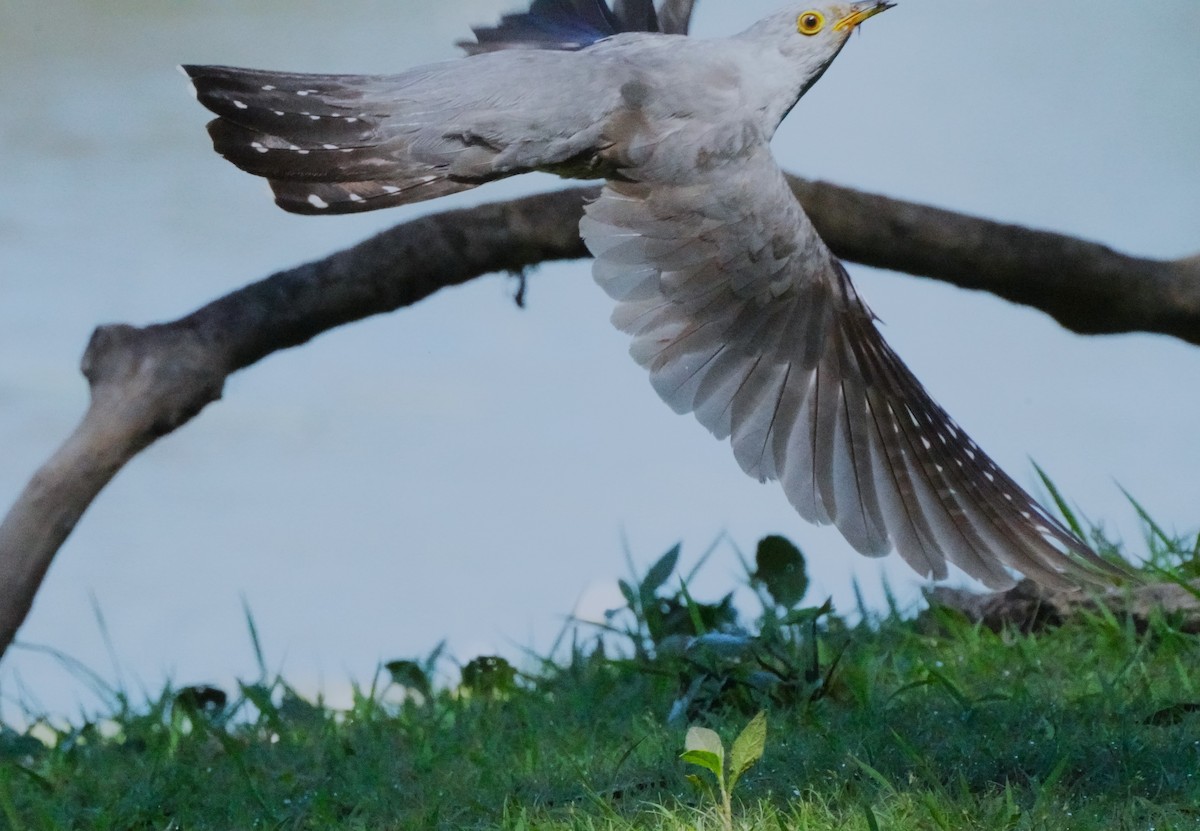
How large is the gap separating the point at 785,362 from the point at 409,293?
1.09 meters

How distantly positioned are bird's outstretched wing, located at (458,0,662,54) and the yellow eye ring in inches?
24.6

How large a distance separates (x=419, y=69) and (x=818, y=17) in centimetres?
77

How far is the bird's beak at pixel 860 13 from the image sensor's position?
2510 mm

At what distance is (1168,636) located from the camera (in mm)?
2621

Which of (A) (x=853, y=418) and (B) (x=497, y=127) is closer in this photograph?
(B) (x=497, y=127)

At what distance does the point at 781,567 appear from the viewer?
305 cm

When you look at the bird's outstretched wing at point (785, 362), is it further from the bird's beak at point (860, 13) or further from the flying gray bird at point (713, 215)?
the bird's beak at point (860, 13)

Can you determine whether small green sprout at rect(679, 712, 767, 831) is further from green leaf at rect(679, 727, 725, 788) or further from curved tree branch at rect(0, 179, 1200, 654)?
curved tree branch at rect(0, 179, 1200, 654)

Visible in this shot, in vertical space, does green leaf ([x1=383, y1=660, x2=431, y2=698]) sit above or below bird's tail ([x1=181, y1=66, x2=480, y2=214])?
below

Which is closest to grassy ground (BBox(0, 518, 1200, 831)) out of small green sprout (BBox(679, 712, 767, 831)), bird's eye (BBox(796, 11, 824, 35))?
small green sprout (BBox(679, 712, 767, 831))

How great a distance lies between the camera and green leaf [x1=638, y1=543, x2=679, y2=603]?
9.86 feet

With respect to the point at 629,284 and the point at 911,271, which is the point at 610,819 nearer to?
the point at 629,284

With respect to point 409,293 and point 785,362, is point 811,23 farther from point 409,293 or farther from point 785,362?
point 409,293

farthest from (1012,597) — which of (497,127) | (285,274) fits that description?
(285,274)
